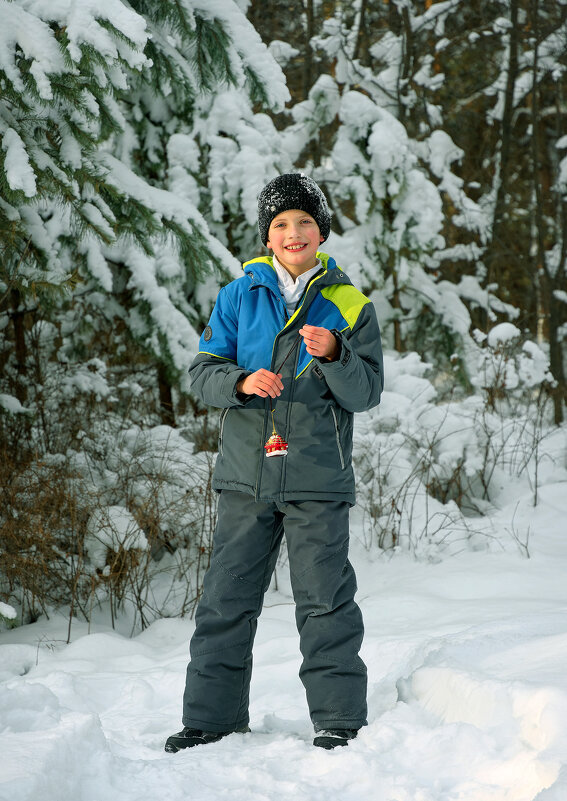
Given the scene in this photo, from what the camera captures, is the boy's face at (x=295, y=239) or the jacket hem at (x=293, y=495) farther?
the boy's face at (x=295, y=239)

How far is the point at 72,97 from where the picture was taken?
3.23 m

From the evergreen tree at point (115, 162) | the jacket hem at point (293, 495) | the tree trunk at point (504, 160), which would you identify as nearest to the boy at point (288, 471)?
the jacket hem at point (293, 495)

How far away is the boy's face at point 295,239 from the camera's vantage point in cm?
252

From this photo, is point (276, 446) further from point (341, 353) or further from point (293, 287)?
point (293, 287)

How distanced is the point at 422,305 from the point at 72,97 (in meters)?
6.31

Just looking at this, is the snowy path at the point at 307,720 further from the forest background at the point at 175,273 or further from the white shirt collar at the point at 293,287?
the white shirt collar at the point at 293,287

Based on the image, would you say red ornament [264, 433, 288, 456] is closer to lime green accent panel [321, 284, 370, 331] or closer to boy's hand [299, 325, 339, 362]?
boy's hand [299, 325, 339, 362]

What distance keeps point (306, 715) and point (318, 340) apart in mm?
1385

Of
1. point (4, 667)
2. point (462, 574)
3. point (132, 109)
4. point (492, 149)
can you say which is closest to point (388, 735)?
point (4, 667)

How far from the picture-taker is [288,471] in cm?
237

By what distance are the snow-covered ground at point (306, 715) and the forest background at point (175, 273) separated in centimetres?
49

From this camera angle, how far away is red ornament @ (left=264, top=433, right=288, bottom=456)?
2.31 m

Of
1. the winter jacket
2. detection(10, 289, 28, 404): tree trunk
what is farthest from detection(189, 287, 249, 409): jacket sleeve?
detection(10, 289, 28, 404): tree trunk

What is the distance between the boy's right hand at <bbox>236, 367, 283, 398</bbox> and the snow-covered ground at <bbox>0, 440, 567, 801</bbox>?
103 centimetres
